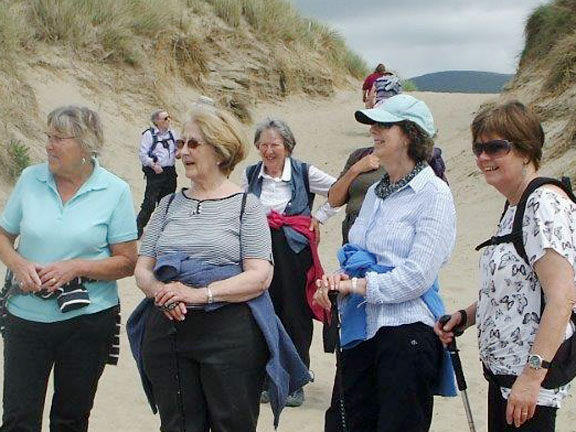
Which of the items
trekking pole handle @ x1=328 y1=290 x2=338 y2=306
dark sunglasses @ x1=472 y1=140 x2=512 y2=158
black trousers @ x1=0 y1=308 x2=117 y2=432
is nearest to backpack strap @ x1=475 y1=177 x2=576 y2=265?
dark sunglasses @ x1=472 y1=140 x2=512 y2=158

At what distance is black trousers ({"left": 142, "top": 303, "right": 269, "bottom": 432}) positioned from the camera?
133 inches

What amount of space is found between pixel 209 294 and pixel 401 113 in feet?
3.43

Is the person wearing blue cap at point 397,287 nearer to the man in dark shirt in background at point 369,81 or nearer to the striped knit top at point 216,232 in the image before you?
the striped knit top at point 216,232

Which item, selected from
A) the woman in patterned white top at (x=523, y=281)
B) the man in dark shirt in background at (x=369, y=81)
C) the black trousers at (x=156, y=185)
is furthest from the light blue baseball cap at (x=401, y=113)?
the black trousers at (x=156, y=185)

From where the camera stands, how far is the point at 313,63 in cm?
2697

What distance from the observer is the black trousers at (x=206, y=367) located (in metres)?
3.38

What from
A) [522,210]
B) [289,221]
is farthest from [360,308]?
[289,221]

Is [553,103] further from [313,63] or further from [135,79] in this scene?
[313,63]

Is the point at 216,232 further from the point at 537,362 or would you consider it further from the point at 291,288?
the point at 291,288

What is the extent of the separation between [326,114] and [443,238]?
21823mm

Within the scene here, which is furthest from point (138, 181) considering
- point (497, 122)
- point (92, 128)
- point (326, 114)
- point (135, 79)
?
point (497, 122)

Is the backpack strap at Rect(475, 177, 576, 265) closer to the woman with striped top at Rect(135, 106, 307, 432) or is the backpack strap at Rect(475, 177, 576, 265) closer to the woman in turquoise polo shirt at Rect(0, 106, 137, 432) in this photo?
the woman with striped top at Rect(135, 106, 307, 432)

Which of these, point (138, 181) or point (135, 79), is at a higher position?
point (135, 79)

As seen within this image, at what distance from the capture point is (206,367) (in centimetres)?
340
